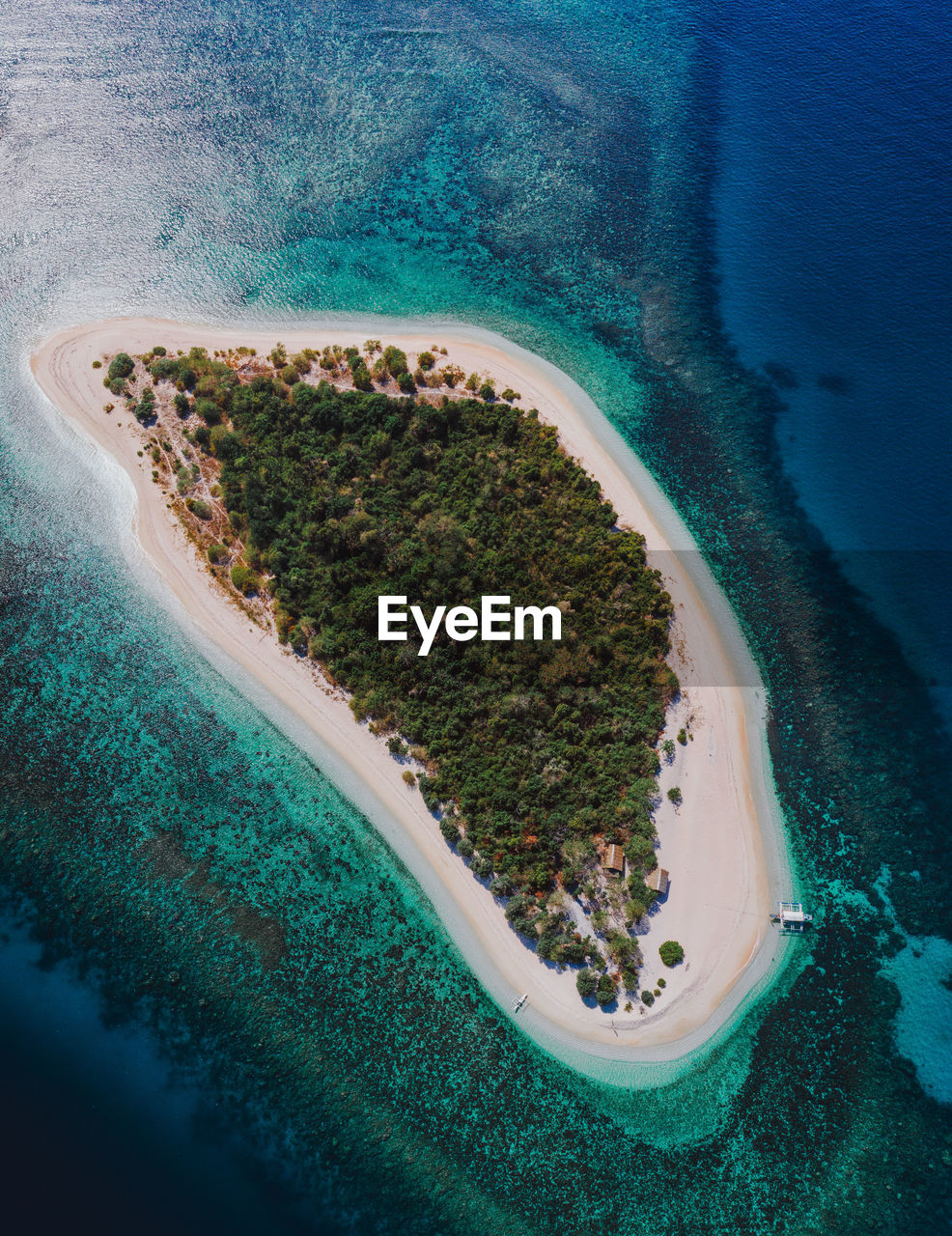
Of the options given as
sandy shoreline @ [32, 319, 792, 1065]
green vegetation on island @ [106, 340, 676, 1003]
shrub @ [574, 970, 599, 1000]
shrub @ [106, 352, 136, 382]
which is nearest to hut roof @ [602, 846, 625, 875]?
green vegetation on island @ [106, 340, 676, 1003]

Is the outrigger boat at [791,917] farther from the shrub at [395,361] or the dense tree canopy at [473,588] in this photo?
the shrub at [395,361]

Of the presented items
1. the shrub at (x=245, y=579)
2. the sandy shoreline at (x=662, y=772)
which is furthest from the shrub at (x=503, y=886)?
the shrub at (x=245, y=579)

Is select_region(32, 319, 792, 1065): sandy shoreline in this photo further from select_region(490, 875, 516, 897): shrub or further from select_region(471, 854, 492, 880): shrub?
select_region(490, 875, 516, 897): shrub

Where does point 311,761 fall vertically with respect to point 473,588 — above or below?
below

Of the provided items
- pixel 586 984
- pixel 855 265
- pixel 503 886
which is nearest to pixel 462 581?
pixel 503 886

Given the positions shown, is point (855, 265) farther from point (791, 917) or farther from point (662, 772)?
point (791, 917)

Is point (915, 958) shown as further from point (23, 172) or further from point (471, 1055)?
point (23, 172)

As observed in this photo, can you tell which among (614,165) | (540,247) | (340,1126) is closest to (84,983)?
(340,1126)
